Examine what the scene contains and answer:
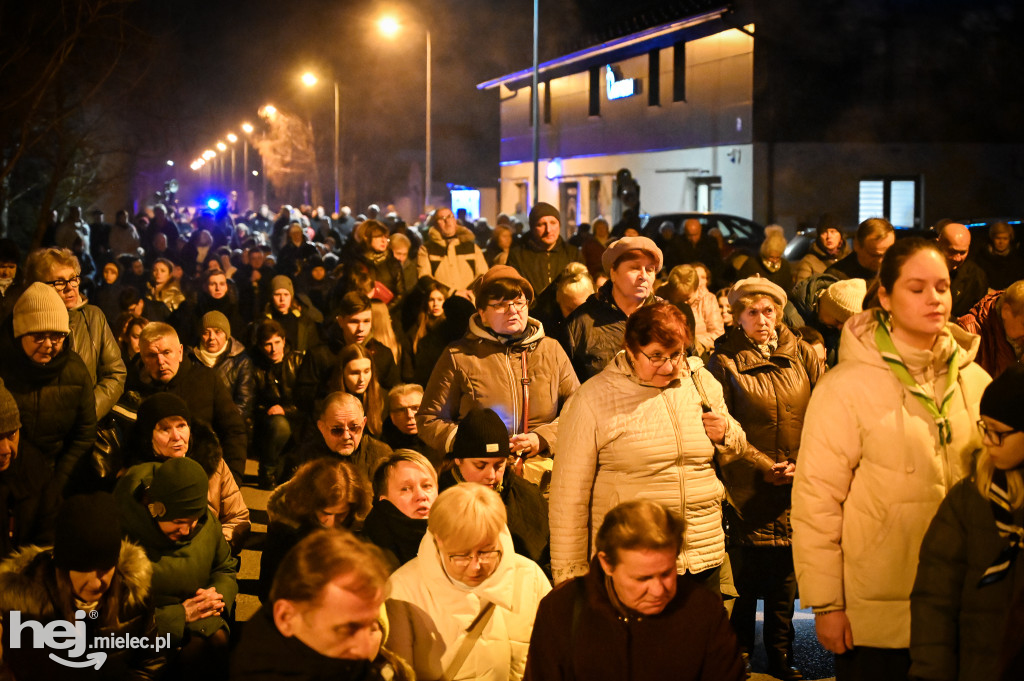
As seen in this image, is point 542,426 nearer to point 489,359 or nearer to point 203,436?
point 489,359

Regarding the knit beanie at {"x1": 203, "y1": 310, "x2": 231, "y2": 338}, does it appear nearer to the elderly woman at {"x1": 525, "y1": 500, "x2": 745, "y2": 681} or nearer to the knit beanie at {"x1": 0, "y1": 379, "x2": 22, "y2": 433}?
the knit beanie at {"x1": 0, "y1": 379, "x2": 22, "y2": 433}

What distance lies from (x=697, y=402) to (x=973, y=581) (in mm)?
1620

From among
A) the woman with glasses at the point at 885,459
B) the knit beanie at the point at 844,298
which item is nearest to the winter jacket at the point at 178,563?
the woman with glasses at the point at 885,459

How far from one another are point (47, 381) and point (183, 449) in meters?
1.01

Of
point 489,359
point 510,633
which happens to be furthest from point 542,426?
point 510,633

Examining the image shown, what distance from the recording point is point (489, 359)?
6434mm

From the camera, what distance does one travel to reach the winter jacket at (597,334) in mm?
6891

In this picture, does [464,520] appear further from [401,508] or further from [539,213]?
[539,213]

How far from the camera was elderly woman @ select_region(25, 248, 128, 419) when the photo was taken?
7871mm

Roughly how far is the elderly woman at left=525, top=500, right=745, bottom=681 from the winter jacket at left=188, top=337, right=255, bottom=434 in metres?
6.02

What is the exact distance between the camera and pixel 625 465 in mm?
4957

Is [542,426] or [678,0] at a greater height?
[678,0]

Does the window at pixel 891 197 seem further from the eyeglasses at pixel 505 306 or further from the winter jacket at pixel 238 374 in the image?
the eyeglasses at pixel 505 306
